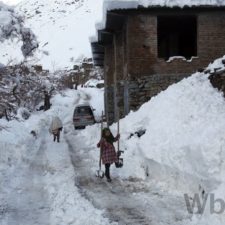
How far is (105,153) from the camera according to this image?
45.0 ft

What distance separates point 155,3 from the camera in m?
19.9

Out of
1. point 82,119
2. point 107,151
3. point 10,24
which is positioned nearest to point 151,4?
point 10,24

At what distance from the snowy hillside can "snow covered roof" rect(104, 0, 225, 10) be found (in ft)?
272

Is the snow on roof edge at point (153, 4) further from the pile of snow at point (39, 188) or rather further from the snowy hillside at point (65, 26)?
the snowy hillside at point (65, 26)

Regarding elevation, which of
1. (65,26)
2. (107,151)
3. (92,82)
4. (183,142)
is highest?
(65,26)

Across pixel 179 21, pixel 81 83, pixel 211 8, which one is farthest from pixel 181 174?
pixel 81 83

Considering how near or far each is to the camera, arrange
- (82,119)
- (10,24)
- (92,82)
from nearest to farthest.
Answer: (10,24), (82,119), (92,82)

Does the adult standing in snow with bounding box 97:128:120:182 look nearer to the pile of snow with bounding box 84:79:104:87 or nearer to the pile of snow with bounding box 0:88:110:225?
the pile of snow with bounding box 0:88:110:225

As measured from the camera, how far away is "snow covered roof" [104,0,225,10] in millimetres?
19312

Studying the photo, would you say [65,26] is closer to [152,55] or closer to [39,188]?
[152,55]

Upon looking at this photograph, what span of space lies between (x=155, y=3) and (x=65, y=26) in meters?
140

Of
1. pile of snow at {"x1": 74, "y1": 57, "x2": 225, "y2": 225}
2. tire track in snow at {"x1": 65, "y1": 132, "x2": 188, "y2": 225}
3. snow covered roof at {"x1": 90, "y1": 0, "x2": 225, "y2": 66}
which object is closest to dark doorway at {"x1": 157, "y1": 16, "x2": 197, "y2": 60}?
snow covered roof at {"x1": 90, "y1": 0, "x2": 225, "y2": 66}

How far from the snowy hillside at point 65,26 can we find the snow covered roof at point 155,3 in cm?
8276

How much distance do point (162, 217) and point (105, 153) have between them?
15.6 ft
